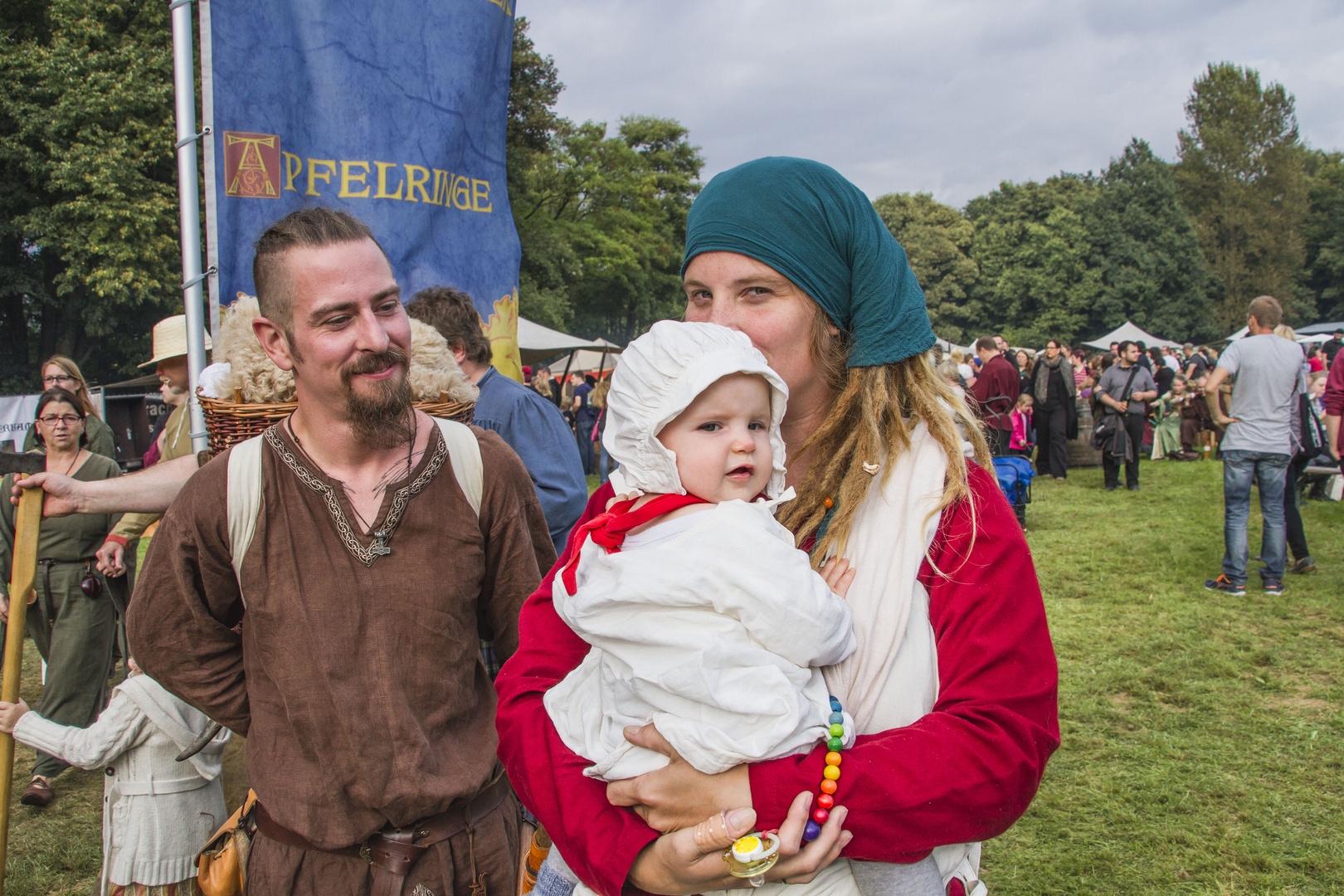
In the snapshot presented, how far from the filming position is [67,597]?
16.8 feet

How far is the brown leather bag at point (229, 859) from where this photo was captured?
2.10 meters

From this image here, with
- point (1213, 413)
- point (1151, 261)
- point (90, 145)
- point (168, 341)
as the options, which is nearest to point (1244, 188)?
point (1151, 261)

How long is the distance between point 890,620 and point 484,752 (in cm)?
121

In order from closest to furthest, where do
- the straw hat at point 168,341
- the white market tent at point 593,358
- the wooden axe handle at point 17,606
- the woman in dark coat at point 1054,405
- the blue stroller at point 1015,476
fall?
the wooden axe handle at point 17,606, the straw hat at point 168,341, the blue stroller at point 1015,476, the woman in dark coat at point 1054,405, the white market tent at point 593,358

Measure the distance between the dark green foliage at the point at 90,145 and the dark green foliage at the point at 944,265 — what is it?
47.6m

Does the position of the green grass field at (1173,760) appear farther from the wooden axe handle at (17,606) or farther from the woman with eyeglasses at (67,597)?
the wooden axe handle at (17,606)

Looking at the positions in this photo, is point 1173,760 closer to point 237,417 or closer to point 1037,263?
point 237,417

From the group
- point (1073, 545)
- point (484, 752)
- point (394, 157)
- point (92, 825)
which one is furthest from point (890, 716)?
point (1073, 545)

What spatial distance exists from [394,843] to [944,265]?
67.4m

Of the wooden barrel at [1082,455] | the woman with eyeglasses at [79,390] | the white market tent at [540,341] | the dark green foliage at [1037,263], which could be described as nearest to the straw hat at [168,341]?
the woman with eyeglasses at [79,390]

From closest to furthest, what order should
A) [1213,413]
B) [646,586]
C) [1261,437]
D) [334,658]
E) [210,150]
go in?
[646,586] → [334,658] → [210,150] → [1261,437] → [1213,413]

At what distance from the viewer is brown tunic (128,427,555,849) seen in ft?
6.19

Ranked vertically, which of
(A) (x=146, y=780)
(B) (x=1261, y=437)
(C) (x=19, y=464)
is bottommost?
(A) (x=146, y=780)

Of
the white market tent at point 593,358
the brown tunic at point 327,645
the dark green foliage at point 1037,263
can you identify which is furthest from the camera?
the dark green foliage at point 1037,263
